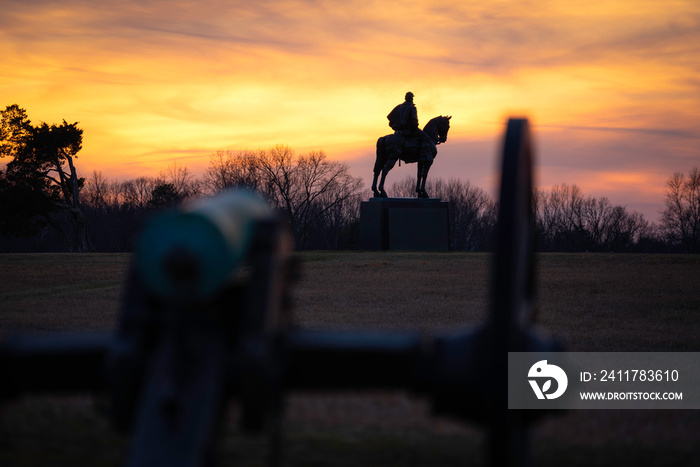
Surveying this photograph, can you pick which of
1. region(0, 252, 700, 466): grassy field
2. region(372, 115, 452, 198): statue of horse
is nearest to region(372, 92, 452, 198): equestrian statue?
region(372, 115, 452, 198): statue of horse

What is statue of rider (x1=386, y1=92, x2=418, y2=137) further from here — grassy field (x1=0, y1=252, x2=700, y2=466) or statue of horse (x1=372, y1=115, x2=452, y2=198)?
grassy field (x1=0, y1=252, x2=700, y2=466)

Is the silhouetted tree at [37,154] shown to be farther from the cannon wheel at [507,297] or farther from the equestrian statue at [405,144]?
the cannon wheel at [507,297]

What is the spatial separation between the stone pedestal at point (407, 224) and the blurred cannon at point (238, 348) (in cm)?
2684

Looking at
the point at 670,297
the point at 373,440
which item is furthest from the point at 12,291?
the point at 373,440

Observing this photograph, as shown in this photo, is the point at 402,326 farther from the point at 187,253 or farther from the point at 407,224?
the point at 407,224

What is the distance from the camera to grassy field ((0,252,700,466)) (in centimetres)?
373

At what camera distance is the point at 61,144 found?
4778 cm

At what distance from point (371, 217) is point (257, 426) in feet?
91.8

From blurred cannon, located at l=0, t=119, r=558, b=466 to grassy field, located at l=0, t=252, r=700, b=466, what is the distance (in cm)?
59

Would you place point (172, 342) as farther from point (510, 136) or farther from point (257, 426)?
point (510, 136)

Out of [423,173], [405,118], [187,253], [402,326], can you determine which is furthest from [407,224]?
[187,253]

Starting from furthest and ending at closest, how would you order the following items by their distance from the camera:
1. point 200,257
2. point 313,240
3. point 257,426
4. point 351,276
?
point 313,240 < point 351,276 < point 257,426 < point 200,257

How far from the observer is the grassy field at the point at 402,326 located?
373cm

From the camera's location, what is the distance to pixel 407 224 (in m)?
29.8
